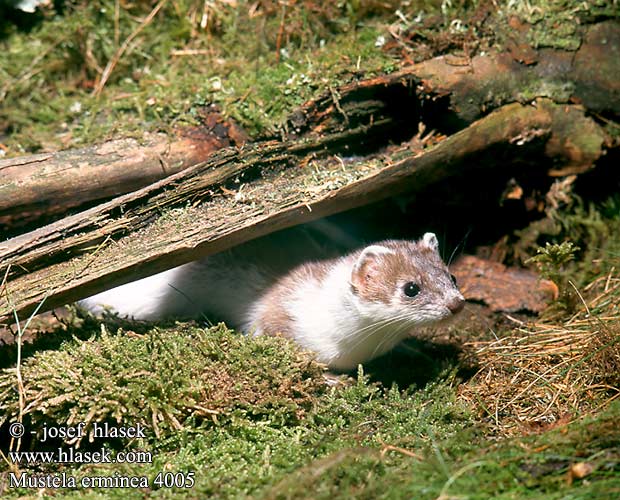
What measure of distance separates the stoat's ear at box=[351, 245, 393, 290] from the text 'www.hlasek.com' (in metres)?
1.96

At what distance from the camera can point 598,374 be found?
4.52m

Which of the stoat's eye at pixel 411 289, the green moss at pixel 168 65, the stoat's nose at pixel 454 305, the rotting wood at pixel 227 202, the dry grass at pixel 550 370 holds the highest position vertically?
the green moss at pixel 168 65

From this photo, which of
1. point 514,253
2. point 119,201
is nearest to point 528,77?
point 514,253

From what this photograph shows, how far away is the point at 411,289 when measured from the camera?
16.6 ft

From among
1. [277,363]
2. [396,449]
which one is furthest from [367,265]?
[396,449]

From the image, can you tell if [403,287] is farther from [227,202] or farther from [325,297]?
[227,202]

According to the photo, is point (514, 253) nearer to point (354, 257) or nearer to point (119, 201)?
point (354, 257)

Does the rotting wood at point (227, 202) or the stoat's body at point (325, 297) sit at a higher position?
the rotting wood at point (227, 202)

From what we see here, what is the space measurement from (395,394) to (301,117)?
2.31 meters

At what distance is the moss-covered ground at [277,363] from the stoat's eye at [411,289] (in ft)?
2.06

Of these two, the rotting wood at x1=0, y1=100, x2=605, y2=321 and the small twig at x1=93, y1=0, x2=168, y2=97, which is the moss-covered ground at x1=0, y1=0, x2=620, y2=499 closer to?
the small twig at x1=93, y1=0, x2=168, y2=97

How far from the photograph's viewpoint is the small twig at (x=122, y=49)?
660cm

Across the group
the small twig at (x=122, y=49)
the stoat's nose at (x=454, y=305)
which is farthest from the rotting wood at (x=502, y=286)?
the small twig at (x=122, y=49)

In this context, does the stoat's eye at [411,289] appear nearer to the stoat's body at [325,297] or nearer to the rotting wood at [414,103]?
the stoat's body at [325,297]
